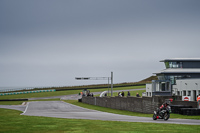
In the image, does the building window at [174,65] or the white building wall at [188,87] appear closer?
the white building wall at [188,87]

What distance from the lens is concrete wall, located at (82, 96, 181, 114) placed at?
3695 centimetres

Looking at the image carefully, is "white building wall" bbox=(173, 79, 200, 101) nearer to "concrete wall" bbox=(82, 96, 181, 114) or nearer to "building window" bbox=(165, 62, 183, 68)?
"building window" bbox=(165, 62, 183, 68)

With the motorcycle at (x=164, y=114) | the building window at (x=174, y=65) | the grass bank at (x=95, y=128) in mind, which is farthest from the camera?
the building window at (x=174, y=65)

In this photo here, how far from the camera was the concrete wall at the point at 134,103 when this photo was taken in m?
37.0

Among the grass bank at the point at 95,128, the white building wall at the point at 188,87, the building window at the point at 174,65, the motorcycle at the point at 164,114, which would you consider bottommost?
the grass bank at the point at 95,128

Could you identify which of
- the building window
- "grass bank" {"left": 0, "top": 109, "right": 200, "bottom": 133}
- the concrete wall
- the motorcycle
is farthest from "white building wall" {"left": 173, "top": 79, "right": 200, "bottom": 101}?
"grass bank" {"left": 0, "top": 109, "right": 200, "bottom": 133}

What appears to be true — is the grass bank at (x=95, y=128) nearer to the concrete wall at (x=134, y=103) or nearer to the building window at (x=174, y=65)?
the concrete wall at (x=134, y=103)

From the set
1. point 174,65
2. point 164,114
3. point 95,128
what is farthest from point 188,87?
point 95,128

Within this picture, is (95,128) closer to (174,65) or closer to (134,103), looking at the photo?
(134,103)

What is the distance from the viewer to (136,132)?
54.4 ft

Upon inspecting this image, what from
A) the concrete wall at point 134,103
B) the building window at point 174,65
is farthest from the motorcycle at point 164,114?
the building window at point 174,65

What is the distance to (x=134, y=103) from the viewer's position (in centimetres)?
4475

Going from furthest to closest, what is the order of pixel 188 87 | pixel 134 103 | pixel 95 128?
pixel 188 87 < pixel 134 103 < pixel 95 128

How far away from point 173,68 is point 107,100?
25.6m
